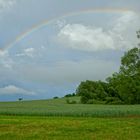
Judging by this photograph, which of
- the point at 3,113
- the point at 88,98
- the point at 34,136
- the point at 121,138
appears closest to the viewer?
the point at 121,138

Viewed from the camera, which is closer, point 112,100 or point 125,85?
point 125,85

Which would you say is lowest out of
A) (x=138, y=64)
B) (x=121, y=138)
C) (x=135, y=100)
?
(x=121, y=138)

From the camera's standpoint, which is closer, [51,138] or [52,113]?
[51,138]

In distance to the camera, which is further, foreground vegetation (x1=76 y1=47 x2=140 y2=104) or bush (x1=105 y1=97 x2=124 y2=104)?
bush (x1=105 y1=97 x2=124 y2=104)

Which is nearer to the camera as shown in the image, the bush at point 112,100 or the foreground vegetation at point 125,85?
the foreground vegetation at point 125,85

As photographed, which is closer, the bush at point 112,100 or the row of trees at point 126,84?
the row of trees at point 126,84

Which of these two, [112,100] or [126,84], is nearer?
[126,84]

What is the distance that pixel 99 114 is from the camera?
51250 millimetres

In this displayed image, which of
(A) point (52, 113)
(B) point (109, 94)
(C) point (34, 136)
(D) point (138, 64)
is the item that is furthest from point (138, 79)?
(C) point (34, 136)

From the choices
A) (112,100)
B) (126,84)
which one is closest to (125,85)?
(126,84)

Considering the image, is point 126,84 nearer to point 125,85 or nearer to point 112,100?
point 125,85

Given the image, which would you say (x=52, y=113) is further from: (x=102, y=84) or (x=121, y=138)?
(x=102, y=84)

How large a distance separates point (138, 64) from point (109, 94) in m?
18.7

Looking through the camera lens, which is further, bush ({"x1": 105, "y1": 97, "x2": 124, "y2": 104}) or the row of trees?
bush ({"x1": 105, "y1": 97, "x2": 124, "y2": 104})
